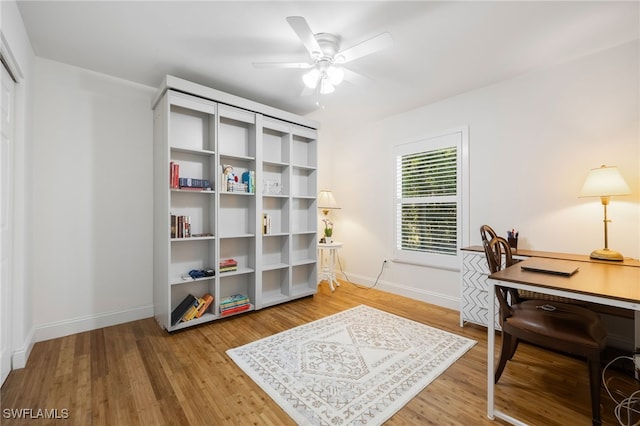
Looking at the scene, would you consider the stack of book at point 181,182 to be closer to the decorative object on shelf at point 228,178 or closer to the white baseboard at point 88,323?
the decorative object on shelf at point 228,178

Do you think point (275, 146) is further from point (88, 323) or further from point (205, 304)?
point (88, 323)

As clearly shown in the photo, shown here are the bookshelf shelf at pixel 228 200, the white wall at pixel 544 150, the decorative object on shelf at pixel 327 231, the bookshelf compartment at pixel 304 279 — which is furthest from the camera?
the decorative object on shelf at pixel 327 231

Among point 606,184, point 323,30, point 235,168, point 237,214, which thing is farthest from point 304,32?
point 606,184

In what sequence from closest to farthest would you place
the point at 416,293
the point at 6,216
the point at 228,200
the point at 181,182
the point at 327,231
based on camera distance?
1. the point at 6,216
2. the point at 181,182
3. the point at 228,200
4. the point at 416,293
5. the point at 327,231

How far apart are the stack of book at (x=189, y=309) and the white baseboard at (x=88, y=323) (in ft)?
1.68

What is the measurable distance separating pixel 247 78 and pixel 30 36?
171 centimetres

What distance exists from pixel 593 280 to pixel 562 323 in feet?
1.00

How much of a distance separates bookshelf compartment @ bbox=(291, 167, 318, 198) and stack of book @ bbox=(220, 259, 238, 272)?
125 cm

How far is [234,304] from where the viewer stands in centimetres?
309

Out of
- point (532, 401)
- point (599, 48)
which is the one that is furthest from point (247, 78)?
point (532, 401)

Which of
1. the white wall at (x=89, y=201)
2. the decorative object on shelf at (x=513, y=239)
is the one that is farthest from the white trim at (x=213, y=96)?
the decorative object on shelf at (x=513, y=239)

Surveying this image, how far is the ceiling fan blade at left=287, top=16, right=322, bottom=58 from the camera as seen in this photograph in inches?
67.2

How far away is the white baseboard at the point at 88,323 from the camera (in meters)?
2.52

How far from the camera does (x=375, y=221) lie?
165 inches
